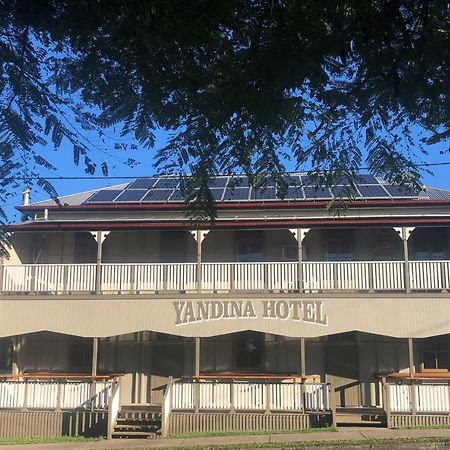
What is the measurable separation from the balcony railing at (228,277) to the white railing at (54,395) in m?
3.27

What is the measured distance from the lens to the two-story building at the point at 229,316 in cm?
1786

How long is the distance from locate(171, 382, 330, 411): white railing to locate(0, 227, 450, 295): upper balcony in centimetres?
313

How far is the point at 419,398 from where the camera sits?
17531 mm

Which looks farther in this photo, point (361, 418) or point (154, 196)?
point (154, 196)

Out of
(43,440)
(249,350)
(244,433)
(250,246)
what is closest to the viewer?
(43,440)

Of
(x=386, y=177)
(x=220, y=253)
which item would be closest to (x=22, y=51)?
(x=386, y=177)

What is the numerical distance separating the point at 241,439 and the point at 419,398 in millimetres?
5128

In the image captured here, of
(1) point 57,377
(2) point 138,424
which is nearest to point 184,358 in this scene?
A: (2) point 138,424

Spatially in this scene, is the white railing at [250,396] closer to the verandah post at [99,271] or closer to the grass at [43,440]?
the grass at [43,440]

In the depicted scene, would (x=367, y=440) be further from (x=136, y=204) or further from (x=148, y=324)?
(x=136, y=204)

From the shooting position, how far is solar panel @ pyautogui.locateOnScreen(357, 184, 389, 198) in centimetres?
2200

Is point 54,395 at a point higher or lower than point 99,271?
lower

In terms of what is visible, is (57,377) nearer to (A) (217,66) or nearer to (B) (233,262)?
(B) (233,262)

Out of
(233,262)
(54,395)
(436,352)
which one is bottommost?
(54,395)
